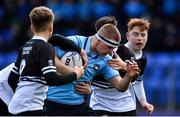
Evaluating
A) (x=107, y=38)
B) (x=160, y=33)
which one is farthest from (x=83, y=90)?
(x=160, y=33)

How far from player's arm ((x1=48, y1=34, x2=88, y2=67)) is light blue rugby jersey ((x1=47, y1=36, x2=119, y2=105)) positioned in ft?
0.27

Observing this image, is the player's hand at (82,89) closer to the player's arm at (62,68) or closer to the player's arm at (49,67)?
the player's arm at (62,68)

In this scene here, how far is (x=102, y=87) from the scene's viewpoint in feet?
28.4

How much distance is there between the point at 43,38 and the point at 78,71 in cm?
47

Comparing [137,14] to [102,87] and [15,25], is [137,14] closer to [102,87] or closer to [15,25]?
[15,25]

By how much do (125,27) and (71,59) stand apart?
848 cm

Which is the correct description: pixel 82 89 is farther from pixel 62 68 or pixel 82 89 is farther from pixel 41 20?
pixel 41 20

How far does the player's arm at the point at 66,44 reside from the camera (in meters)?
7.63

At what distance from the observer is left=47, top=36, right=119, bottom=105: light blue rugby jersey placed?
317 inches

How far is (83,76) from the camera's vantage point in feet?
26.8

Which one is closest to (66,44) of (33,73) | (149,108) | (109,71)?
(109,71)

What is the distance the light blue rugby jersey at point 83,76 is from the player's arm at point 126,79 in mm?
81

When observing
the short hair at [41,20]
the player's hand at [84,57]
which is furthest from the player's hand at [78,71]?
the short hair at [41,20]

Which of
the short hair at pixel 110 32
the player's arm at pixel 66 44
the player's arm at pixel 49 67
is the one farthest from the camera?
the short hair at pixel 110 32
